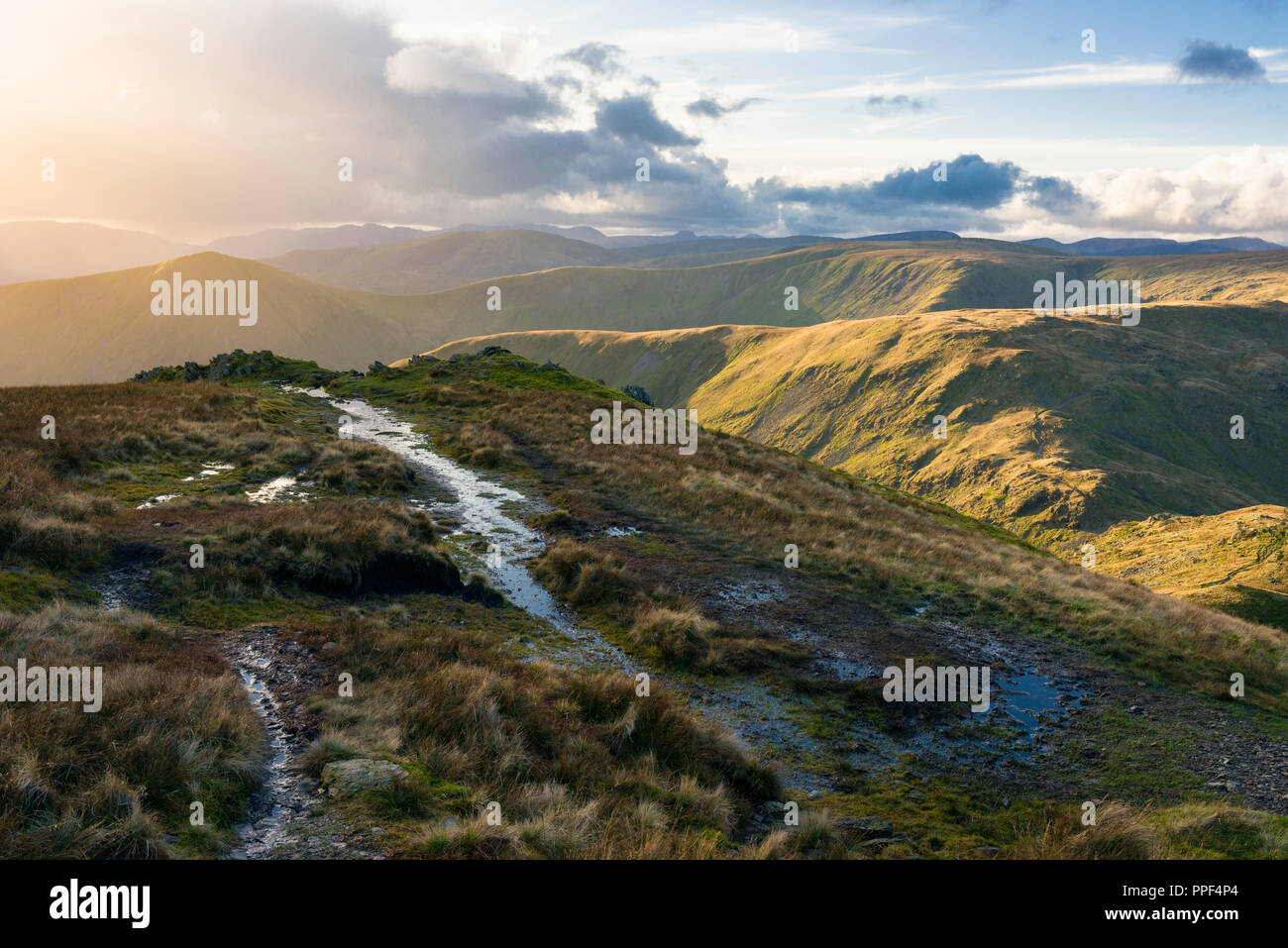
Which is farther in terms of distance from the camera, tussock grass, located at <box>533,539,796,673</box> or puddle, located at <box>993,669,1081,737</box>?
→ tussock grass, located at <box>533,539,796,673</box>

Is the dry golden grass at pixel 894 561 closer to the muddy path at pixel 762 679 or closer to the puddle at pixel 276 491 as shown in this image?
the muddy path at pixel 762 679

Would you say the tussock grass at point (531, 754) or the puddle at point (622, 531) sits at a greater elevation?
the puddle at point (622, 531)

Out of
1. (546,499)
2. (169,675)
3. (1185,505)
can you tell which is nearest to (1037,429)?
(1185,505)

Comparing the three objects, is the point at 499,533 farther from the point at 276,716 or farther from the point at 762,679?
the point at 276,716

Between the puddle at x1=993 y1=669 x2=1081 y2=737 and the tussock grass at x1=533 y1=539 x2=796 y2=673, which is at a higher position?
the tussock grass at x1=533 y1=539 x2=796 y2=673

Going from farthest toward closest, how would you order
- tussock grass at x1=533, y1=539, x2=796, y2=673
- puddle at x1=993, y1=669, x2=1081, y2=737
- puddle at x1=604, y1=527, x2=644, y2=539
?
puddle at x1=604, y1=527, x2=644, y2=539
tussock grass at x1=533, y1=539, x2=796, y2=673
puddle at x1=993, y1=669, x2=1081, y2=737

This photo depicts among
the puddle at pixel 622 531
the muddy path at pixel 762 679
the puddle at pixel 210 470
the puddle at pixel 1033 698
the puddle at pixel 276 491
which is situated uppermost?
the puddle at pixel 210 470

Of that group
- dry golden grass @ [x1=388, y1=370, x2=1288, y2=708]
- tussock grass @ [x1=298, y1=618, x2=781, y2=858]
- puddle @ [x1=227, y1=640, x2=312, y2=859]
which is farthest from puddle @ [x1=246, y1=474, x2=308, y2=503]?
puddle @ [x1=227, y1=640, x2=312, y2=859]

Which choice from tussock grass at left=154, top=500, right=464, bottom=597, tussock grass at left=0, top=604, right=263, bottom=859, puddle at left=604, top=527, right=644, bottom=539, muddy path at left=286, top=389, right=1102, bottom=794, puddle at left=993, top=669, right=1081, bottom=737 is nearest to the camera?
tussock grass at left=0, top=604, right=263, bottom=859

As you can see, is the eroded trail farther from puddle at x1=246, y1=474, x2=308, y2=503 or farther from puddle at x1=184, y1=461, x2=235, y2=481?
puddle at x1=184, y1=461, x2=235, y2=481

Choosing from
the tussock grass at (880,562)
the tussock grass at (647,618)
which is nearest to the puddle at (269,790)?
the tussock grass at (647,618)

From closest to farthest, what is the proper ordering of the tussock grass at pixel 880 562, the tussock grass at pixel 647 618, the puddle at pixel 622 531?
the tussock grass at pixel 647 618, the tussock grass at pixel 880 562, the puddle at pixel 622 531

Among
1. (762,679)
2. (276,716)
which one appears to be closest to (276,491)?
(276,716)
